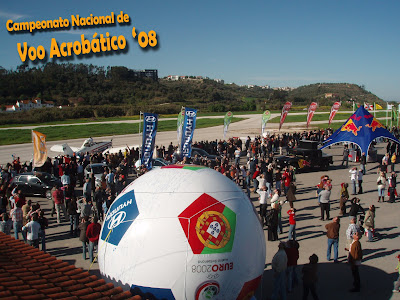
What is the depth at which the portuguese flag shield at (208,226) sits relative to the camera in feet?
17.5

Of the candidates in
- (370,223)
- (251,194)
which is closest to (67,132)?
(251,194)

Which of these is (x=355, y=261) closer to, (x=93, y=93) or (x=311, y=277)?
(x=311, y=277)

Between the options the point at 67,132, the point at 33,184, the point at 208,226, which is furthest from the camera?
the point at 67,132

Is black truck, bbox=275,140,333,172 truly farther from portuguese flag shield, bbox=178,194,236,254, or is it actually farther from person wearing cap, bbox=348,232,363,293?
portuguese flag shield, bbox=178,194,236,254

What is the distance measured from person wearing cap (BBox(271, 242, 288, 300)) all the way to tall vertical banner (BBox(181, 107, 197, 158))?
1328 cm

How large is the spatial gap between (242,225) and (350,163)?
78.8 ft

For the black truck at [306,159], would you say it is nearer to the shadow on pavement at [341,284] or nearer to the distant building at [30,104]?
the shadow on pavement at [341,284]

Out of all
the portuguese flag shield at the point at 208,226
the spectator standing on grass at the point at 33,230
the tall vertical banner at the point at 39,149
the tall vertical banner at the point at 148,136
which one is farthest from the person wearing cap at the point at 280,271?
the tall vertical banner at the point at 39,149

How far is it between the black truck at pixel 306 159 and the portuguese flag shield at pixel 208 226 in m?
17.7

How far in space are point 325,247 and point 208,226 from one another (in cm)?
704

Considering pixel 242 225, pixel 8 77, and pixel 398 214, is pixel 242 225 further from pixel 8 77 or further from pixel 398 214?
pixel 8 77

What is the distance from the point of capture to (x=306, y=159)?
23469 mm

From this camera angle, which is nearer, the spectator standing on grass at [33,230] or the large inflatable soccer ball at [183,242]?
the large inflatable soccer ball at [183,242]

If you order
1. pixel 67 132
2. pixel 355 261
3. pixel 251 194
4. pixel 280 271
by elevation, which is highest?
pixel 67 132
